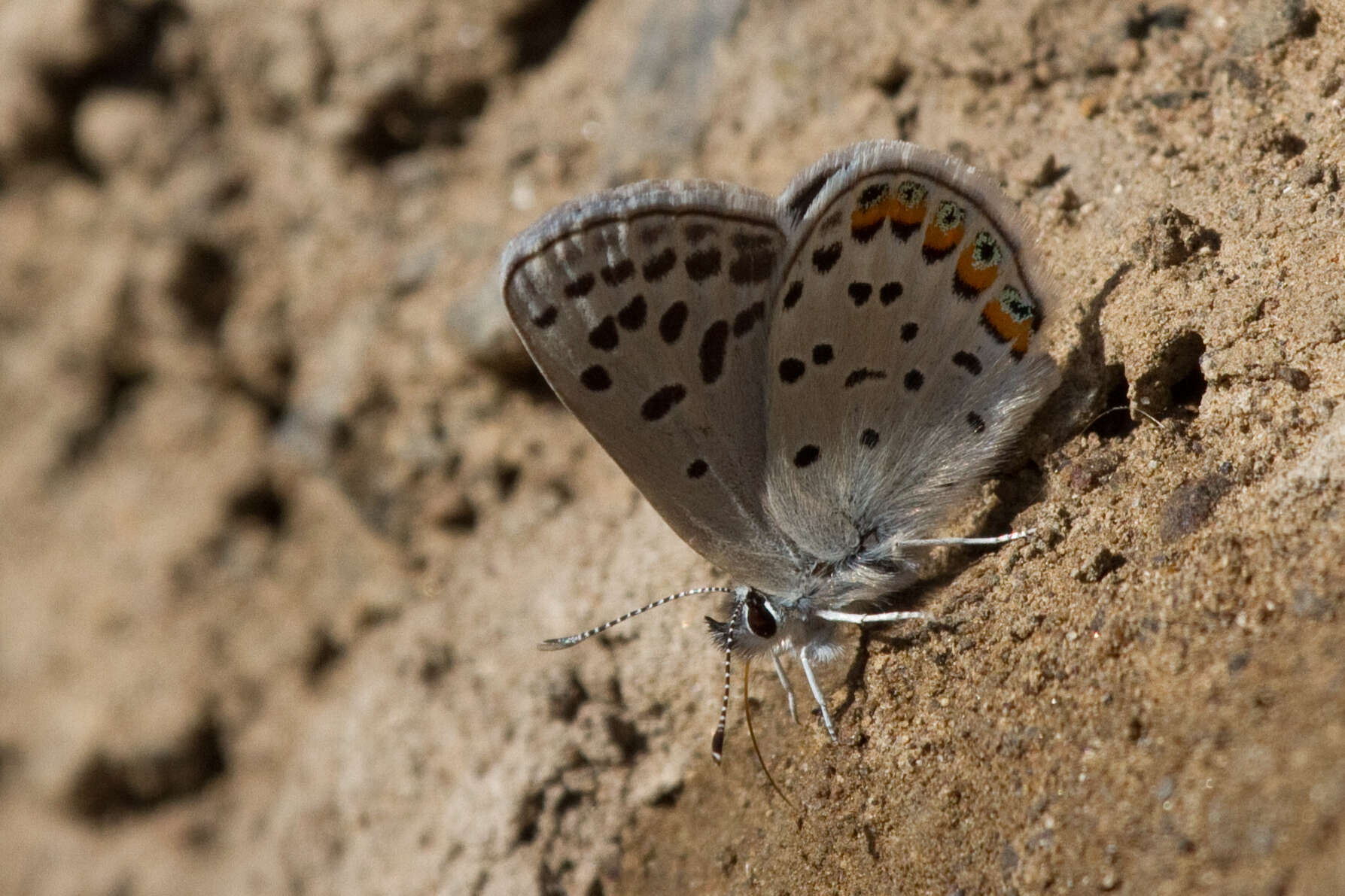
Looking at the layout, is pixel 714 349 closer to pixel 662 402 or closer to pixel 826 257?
pixel 662 402

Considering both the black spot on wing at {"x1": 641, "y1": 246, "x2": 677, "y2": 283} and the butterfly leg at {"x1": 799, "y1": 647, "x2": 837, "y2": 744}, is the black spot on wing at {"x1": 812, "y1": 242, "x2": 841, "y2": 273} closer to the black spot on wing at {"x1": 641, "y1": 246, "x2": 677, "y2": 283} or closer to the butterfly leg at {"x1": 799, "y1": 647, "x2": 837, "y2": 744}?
the black spot on wing at {"x1": 641, "y1": 246, "x2": 677, "y2": 283}

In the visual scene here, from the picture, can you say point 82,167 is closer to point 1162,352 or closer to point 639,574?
point 639,574

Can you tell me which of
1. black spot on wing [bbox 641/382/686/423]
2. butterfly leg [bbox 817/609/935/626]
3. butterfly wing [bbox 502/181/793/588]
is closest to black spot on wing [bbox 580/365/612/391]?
butterfly wing [bbox 502/181/793/588]

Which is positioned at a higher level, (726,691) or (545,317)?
(545,317)

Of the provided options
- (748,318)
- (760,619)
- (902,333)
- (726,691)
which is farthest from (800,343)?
(726,691)

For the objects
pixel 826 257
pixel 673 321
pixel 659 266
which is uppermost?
pixel 659 266

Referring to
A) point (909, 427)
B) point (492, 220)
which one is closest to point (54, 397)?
point (492, 220)
